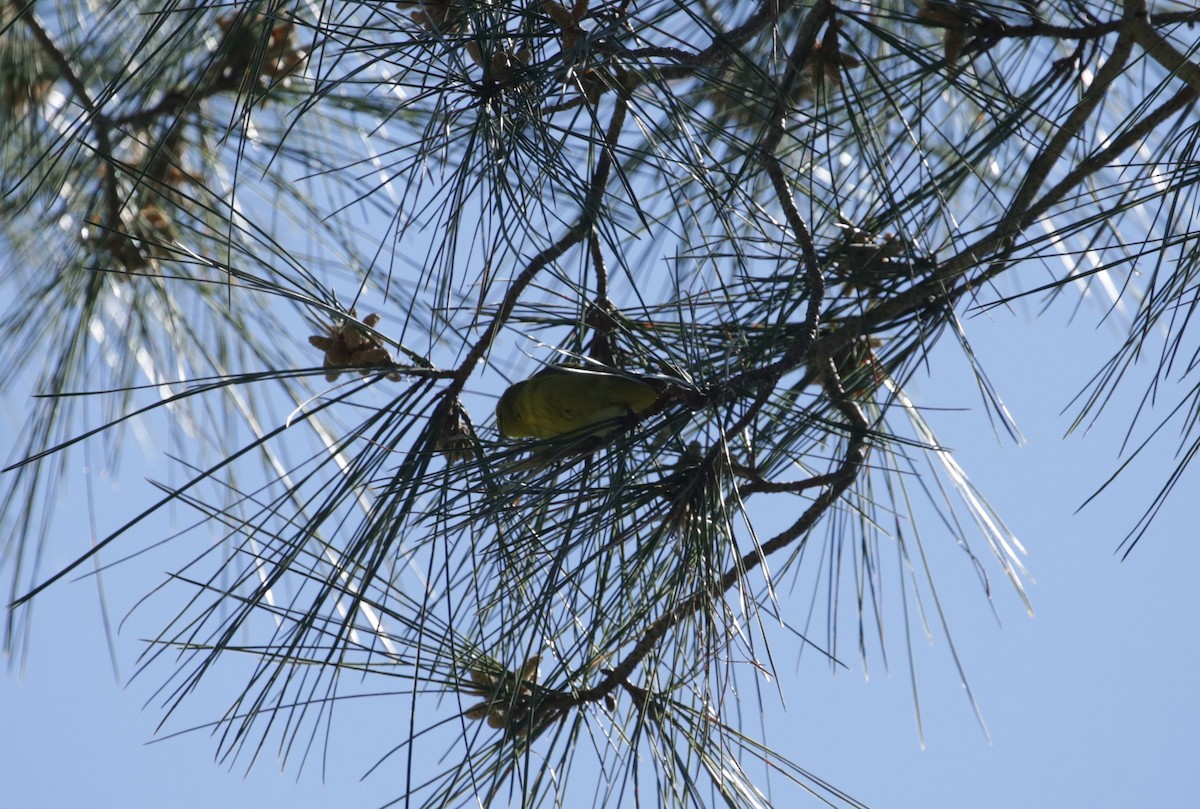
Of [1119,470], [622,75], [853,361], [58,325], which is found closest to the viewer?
[1119,470]

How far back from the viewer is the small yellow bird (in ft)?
1.97

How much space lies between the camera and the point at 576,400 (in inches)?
23.6

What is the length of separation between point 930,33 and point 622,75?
2.03ft

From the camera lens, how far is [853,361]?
0.82 meters

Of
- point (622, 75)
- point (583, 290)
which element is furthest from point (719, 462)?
point (622, 75)

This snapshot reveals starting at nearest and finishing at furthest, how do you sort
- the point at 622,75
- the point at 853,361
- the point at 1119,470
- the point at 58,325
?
the point at 1119,470, the point at 622,75, the point at 853,361, the point at 58,325

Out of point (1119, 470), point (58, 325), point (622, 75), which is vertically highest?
point (58, 325)

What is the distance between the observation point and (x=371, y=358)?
63 centimetres

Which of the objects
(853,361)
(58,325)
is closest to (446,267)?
(853,361)

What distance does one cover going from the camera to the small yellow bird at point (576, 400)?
0.60 metres

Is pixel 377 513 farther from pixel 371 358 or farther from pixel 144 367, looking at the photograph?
pixel 144 367

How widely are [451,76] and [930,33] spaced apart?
0.74 metres

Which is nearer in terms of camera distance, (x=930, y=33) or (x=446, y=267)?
(x=446, y=267)

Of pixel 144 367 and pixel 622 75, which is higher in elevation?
pixel 144 367
